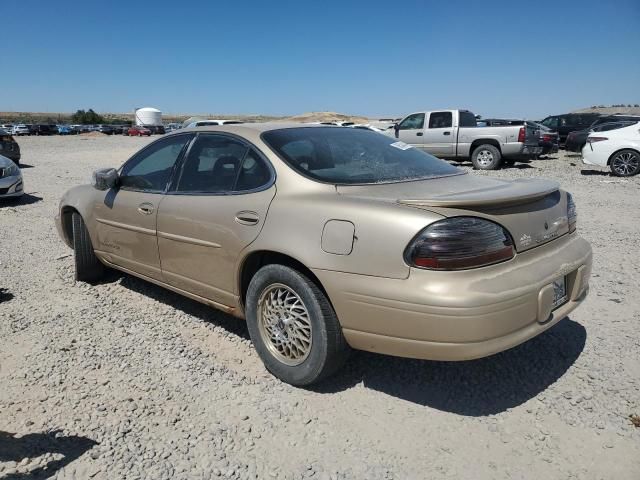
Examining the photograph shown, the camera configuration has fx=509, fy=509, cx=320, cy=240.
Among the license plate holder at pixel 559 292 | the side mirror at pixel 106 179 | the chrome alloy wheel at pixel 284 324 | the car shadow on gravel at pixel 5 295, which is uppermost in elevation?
the side mirror at pixel 106 179

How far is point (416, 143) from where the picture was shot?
16.4 m

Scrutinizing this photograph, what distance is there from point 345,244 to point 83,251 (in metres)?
3.11

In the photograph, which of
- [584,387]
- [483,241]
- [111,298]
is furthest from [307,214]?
[111,298]

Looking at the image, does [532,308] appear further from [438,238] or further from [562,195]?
[562,195]

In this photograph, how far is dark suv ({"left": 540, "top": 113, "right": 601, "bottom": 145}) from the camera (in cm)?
2377

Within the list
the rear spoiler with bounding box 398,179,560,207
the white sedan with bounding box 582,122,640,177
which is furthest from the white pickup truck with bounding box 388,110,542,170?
the rear spoiler with bounding box 398,179,560,207

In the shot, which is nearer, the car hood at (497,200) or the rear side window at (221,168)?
the car hood at (497,200)

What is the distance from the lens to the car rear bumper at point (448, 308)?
2.41 m

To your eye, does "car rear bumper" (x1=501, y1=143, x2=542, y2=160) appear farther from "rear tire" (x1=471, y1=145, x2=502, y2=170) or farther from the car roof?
the car roof

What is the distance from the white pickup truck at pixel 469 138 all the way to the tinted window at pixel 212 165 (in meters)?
12.4

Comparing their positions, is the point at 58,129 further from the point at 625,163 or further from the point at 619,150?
the point at 625,163

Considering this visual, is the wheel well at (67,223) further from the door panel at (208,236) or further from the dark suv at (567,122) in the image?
the dark suv at (567,122)

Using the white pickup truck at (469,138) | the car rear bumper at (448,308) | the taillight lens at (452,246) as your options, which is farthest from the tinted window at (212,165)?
the white pickup truck at (469,138)

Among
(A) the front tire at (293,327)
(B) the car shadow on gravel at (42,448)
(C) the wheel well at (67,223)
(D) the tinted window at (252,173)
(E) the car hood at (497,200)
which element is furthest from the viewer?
(C) the wheel well at (67,223)
